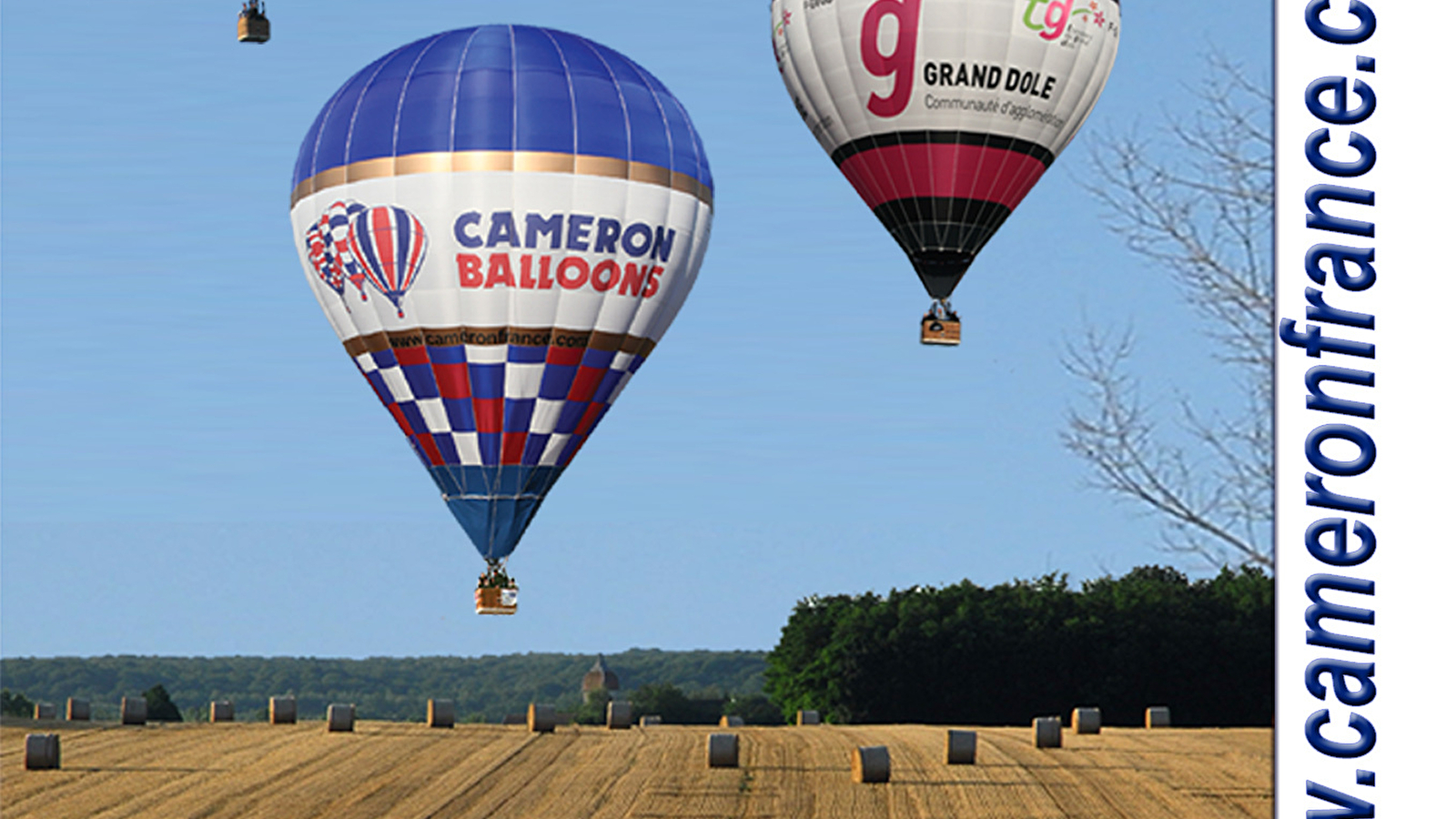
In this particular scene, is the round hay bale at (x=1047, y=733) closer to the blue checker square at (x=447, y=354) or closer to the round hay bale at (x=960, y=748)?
the round hay bale at (x=960, y=748)

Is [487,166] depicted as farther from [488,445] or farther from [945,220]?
[945,220]

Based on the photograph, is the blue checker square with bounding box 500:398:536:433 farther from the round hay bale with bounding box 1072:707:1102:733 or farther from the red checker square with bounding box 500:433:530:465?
the round hay bale with bounding box 1072:707:1102:733

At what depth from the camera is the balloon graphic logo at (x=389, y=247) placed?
40.5 metres

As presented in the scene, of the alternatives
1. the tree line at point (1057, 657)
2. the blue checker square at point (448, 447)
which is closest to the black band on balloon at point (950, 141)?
the blue checker square at point (448, 447)

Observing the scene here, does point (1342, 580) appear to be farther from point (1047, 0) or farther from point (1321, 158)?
point (1047, 0)

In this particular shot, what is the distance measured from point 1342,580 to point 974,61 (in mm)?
23103

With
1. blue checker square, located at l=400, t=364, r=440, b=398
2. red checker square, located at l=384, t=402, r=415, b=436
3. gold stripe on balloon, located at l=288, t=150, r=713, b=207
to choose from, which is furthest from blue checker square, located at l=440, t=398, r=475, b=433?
gold stripe on balloon, located at l=288, t=150, r=713, b=207

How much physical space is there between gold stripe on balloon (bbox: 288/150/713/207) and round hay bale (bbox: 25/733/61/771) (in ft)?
40.4

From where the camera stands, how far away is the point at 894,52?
40.4 metres

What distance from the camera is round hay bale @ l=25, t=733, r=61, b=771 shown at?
37.8 m

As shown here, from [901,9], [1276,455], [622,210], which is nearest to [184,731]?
[622,210]

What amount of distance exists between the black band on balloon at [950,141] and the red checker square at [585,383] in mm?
7039

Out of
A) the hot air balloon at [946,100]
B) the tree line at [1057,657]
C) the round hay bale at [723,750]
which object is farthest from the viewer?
the tree line at [1057,657]

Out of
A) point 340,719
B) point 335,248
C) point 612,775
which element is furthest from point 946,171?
point 340,719
